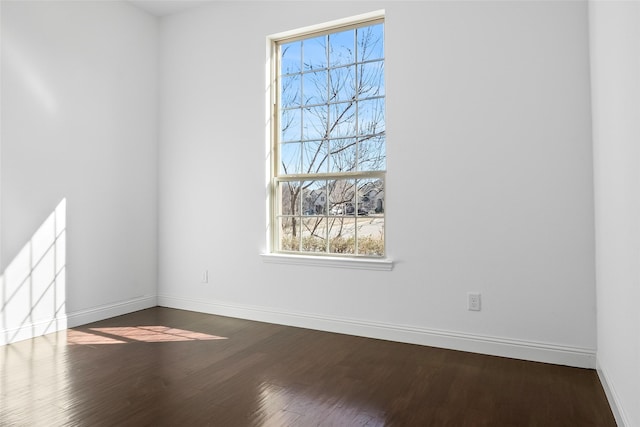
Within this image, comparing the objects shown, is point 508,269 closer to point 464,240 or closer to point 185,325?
point 464,240

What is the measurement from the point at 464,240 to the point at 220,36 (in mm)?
2929

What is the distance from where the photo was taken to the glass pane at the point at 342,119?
356cm

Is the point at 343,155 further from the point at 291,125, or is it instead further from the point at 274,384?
the point at 274,384

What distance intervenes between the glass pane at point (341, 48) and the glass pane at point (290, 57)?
0.33m

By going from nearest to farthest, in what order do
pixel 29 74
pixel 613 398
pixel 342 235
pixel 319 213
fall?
pixel 613 398 < pixel 29 74 < pixel 342 235 < pixel 319 213

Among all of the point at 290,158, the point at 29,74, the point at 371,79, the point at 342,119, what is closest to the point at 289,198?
the point at 290,158

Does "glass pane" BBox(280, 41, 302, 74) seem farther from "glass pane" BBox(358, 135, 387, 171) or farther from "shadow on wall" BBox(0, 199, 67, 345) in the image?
"shadow on wall" BBox(0, 199, 67, 345)

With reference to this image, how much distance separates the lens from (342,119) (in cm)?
361

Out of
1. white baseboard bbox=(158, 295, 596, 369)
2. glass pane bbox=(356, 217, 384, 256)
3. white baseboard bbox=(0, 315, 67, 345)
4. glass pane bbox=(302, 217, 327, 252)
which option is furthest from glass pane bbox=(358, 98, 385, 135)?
white baseboard bbox=(0, 315, 67, 345)

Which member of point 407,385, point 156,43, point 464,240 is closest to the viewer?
point 407,385

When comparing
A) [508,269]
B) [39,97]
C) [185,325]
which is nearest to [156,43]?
[39,97]

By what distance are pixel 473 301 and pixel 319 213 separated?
143 cm

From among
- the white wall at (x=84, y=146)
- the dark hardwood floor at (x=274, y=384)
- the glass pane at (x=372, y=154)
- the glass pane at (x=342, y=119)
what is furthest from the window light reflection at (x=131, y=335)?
the glass pane at (x=342, y=119)

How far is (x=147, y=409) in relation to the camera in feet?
6.95
